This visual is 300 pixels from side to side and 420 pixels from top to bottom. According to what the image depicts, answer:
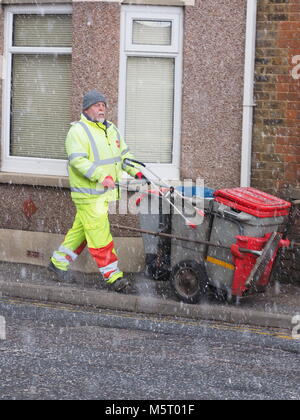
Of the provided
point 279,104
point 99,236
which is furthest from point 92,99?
point 279,104

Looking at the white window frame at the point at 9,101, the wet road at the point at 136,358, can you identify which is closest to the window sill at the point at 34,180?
the white window frame at the point at 9,101

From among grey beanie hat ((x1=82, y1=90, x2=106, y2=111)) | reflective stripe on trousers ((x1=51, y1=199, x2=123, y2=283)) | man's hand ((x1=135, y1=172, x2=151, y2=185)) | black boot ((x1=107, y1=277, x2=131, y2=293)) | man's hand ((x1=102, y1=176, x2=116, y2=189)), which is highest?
grey beanie hat ((x1=82, y1=90, x2=106, y2=111))

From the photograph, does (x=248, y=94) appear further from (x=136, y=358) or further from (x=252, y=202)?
Answer: (x=136, y=358)

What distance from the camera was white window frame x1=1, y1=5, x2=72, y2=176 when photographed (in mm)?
11188

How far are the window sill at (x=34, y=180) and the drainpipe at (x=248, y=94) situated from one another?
207 cm

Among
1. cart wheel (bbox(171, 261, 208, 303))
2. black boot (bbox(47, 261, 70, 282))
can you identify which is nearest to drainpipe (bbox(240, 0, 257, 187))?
cart wheel (bbox(171, 261, 208, 303))

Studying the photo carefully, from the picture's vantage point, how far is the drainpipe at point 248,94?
1027 cm

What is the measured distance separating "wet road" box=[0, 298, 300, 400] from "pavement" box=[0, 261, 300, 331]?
0.20m

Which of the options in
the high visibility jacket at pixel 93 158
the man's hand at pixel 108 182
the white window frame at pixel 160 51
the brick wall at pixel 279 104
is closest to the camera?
the man's hand at pixel 108 182

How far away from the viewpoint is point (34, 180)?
11062 mm

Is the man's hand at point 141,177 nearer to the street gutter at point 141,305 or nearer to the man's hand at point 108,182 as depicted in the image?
the man's hand at point 108,182

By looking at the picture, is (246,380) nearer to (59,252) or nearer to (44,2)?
(59,252)

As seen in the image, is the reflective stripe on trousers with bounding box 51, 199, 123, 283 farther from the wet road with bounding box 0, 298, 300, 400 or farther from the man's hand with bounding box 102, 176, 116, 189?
the wet road with bounding box 0, 298, 300, 400

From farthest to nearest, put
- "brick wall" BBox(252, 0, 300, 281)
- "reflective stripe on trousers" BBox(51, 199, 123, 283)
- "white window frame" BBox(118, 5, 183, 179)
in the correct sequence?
1. "white window frame" BBox(118, 5, 183, 179)
2. "brick wall" BBox(252, 0, 300, 281)
3. "reflective stripe on trousers" BBox(51, 199, 123, 283)
